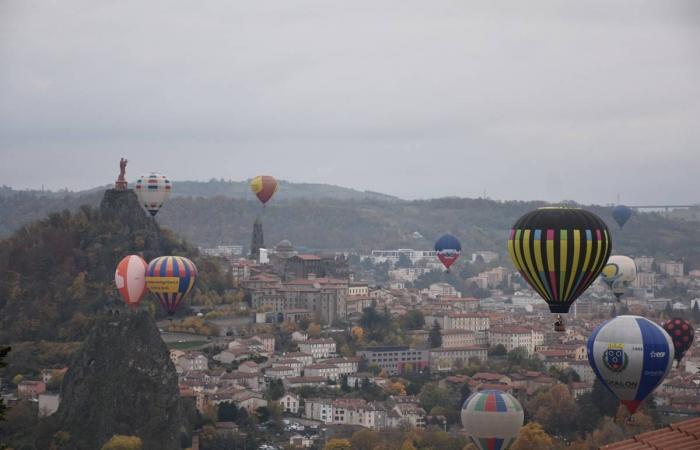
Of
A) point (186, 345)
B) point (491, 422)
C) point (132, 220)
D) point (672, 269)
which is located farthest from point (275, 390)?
point (672, 269)

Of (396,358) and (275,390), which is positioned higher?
(396,358)

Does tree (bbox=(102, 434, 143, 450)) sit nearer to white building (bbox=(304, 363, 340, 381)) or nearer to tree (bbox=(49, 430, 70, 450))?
tree (bbox=(49, 430, 70, 450))

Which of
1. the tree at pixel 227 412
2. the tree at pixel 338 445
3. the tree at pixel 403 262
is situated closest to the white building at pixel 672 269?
the tree at pixel 403 262

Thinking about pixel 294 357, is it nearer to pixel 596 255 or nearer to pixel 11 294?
pixel 11 294

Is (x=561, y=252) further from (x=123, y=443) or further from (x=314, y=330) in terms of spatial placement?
(x=314, y=330)

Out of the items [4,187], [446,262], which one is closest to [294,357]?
[446,262]

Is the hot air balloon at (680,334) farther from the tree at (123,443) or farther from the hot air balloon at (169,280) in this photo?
the hot air balloon at (169,280)

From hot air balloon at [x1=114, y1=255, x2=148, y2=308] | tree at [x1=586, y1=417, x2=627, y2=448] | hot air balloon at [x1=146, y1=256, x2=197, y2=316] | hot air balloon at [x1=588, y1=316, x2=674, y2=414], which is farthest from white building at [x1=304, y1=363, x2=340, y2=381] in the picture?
hot air balloon at [x1=588, y1=316, x2=674, y2=414]
